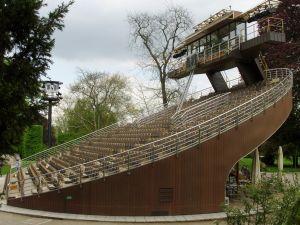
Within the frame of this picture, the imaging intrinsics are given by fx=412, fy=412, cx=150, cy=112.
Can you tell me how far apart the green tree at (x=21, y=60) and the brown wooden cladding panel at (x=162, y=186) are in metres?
6.29

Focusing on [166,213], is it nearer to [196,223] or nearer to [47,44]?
[196,223]

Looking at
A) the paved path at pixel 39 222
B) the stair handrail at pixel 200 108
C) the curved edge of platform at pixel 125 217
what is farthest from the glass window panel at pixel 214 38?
the paved path at pixel 39 222

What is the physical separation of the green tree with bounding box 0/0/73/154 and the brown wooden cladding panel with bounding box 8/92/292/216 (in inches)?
248

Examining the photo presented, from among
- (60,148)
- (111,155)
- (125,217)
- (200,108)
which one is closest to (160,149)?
(111,155)

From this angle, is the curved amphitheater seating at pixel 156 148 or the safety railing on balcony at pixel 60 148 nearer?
the curved amphitheater seating at pixel 156 148

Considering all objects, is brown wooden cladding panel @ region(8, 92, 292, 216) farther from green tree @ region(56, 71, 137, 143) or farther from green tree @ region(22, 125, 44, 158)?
green tree @ region(56, 71, 137, 143)

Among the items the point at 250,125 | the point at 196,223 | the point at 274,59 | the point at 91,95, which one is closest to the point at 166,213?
the point at 196,223

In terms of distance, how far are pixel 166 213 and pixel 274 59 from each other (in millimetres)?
19243

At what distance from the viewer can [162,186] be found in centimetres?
1505

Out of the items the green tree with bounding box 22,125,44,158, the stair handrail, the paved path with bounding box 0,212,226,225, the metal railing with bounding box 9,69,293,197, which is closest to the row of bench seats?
the metal railing with bounding box 9,69,293,197

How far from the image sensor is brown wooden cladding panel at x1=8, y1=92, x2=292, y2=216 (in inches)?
586

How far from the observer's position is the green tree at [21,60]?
27.2ft

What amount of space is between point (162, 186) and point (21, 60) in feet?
26.5

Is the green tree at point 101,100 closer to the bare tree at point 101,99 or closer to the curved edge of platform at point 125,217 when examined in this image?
the bare tree at point 101,99
